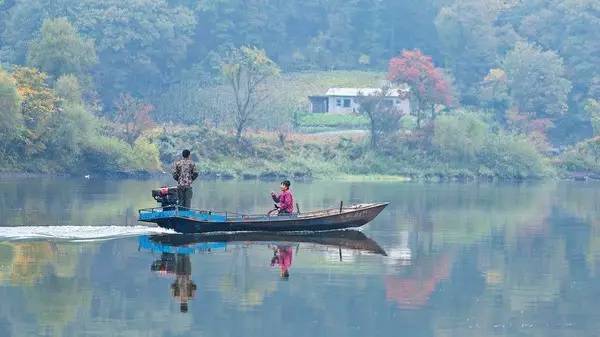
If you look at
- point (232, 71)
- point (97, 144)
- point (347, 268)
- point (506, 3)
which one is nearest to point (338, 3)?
point (506, 3)

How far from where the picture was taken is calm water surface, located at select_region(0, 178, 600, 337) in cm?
2581

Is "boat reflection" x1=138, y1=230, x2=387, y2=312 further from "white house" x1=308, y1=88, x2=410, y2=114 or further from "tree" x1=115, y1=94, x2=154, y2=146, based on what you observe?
"white house" x1=308, y1=88, x2=410, y2=114

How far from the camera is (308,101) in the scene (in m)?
104

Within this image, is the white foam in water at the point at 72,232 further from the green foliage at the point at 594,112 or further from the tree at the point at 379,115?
the green foliage at the point at 594,112

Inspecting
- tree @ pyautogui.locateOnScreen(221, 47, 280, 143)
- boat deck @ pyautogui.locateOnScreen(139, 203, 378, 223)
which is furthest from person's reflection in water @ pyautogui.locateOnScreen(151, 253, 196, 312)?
tree @ pyautogui.locateOnScreen(221, 47, 280, 143)

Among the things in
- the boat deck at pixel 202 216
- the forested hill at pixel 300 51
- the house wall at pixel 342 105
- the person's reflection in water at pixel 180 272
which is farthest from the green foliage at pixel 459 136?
the person's reflection in water at pixel 180 272

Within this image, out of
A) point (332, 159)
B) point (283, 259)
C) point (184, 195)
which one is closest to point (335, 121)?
point (332, 159)

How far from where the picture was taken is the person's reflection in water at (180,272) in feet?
93.5

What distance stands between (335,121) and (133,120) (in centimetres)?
1836

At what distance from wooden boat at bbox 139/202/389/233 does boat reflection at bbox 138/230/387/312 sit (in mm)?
266

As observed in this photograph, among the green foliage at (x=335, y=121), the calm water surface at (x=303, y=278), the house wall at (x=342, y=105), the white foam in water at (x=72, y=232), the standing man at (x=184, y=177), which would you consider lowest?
the calm water surface at (x=303, y=278)

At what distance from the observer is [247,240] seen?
40.3 metres

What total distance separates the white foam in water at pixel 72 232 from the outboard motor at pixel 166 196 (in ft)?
3.53

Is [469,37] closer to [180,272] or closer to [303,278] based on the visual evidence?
[303,278]
